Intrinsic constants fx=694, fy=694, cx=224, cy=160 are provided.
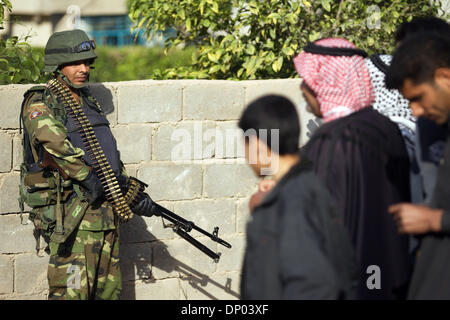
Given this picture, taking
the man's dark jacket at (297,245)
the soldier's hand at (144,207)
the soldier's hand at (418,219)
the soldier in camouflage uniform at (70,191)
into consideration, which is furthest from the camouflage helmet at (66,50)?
the soldier's hand at (418,219)

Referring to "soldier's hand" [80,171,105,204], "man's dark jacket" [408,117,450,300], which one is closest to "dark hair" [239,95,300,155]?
"man's dark jacket" [408,117,450,300]

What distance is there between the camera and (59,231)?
4211mm

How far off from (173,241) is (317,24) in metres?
2.37

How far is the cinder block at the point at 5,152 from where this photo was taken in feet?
15.0

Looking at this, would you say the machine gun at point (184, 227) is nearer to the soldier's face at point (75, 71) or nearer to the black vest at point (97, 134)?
the black vest at point (97, 134)

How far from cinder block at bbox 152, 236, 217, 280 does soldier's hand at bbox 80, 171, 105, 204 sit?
36.7 inches

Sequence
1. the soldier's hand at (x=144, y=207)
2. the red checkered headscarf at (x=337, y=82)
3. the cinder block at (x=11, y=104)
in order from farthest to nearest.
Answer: the cinder block at (x=11, y=104) < the soldier's hand at (x=144, y=207) < the red checkered headscarf at (x=337, y=82)

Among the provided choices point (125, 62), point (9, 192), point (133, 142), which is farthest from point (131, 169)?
point (125, 62)

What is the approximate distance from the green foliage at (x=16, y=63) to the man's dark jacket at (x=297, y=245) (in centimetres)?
300

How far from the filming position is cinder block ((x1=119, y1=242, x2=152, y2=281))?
4.98 meters
